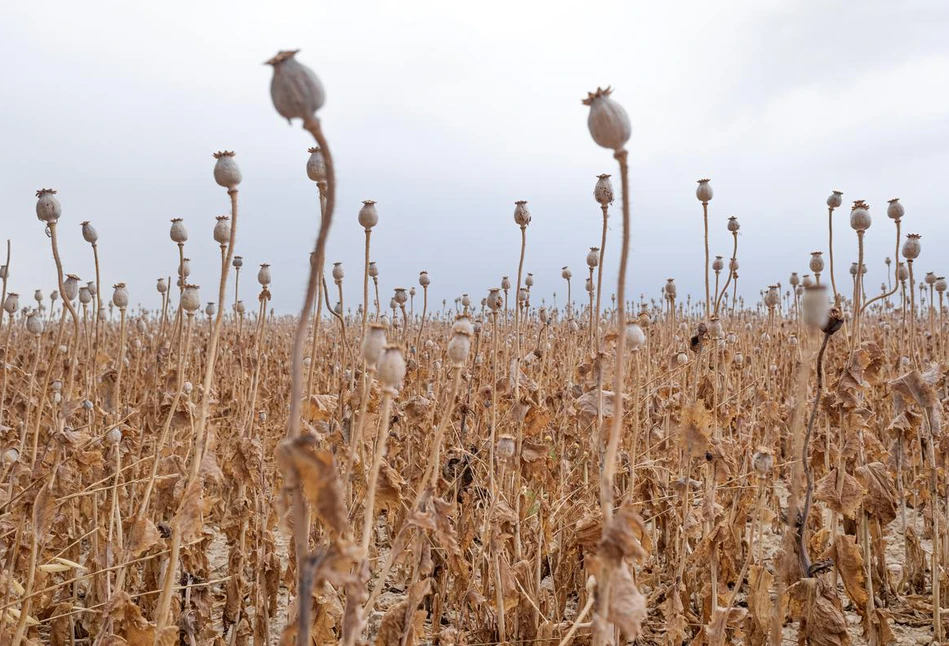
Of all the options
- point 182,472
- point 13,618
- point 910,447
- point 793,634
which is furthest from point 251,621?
point 910,447

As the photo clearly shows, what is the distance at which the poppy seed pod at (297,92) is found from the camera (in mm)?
848

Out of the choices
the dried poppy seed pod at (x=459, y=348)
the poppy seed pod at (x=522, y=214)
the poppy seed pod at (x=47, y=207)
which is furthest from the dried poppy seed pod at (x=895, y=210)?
the poppy seed pod at (x=47, y=207)

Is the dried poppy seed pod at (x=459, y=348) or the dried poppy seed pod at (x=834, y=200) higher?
the dried poppy seed pod at (x=834, y=200)

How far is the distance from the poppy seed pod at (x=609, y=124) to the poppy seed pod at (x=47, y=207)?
5.99 ft

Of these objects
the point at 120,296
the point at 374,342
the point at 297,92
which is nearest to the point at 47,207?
the point at 120,296

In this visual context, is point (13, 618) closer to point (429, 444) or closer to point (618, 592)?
point (429, 444)

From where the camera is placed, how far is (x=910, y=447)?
3.17m

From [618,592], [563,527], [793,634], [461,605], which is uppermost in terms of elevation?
[618,592]

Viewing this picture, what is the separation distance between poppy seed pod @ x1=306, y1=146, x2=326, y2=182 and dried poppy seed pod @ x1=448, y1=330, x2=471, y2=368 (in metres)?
0.68

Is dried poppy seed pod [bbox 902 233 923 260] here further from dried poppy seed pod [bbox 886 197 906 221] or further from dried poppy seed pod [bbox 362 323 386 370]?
dried poppy seed pod [bbox 362 323 386 370]

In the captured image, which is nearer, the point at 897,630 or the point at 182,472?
the point at 182,472

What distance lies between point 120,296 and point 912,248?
3.57 m

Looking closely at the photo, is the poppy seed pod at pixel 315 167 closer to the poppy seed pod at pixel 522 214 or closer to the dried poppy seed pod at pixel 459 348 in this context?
the dried poppy seed pod at pixel 459 348

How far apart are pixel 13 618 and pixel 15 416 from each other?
A: 9.39 ft
